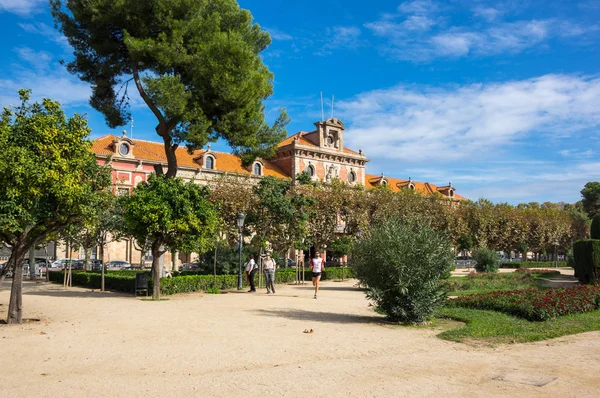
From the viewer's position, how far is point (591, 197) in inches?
3241

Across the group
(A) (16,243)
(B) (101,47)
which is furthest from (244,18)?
(A) (16,243)

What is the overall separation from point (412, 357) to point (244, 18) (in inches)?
675

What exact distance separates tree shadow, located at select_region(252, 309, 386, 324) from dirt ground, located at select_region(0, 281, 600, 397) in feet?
0.26

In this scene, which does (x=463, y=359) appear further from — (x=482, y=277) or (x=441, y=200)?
(x=441, y=200)

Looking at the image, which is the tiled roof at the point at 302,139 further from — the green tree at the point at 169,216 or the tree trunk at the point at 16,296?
the tree trunk at the point at 16,296

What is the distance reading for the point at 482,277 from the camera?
25438mm

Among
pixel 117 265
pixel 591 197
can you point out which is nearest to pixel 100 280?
pixel 117 265

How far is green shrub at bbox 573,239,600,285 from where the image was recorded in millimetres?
20797

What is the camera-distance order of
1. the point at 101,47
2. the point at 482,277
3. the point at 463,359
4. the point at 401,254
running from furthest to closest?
the point at 482,277 → the point at 101,47 → the point at 401,254 → the point at 463,359

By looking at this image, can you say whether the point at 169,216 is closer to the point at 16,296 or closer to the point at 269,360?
the point at 16,296

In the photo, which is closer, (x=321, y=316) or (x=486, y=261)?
(x=321, y=316)

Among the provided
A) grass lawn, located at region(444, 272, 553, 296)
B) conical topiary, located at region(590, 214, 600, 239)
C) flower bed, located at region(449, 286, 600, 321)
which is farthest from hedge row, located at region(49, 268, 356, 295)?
conical topiary, located at region(590, 214, 600, 239)

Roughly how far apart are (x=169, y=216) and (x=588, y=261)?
690 inches

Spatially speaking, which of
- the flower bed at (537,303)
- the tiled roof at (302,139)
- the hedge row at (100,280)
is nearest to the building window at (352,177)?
the tiled roof at (302,139)
